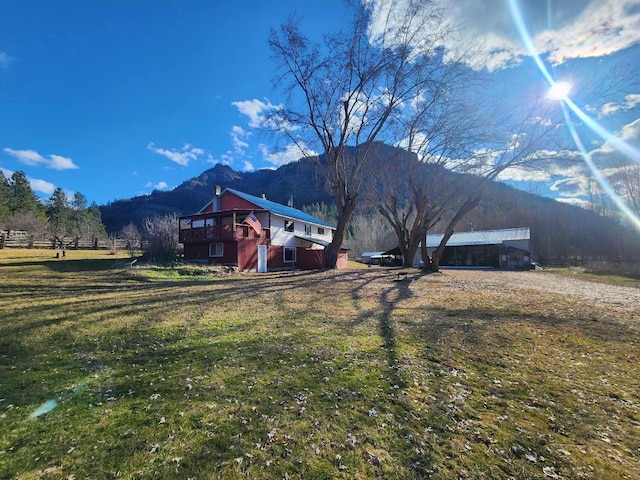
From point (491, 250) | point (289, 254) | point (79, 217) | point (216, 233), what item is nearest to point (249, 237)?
point (216, 233)

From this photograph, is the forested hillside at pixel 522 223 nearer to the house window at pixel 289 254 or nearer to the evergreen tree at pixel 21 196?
the house window at pixel 289 254

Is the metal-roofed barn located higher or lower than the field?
higher

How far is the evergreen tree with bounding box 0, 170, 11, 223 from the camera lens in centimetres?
5006

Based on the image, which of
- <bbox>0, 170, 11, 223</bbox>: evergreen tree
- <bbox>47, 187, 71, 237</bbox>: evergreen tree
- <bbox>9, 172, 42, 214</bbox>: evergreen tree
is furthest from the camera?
<bbox>47, 187, 71, 237</bbox>: evergreen tree

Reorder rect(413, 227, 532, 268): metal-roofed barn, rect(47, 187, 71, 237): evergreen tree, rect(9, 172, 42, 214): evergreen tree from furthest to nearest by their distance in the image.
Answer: rect(47, 187, 71, 237): evergreen tree < rect(9, 172, 42, 214): evergreen tree < rect(413, 227, 532, 268): metal-roofed barn

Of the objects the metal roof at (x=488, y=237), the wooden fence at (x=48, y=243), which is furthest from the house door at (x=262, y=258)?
the metal roof at (x=488, y=237)

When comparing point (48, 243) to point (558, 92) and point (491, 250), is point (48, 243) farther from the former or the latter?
point (491, 250)

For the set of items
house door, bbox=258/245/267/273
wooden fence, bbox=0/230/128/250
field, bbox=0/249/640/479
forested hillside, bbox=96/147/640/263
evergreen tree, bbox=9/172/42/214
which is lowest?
field, bbox=0/249/640/479

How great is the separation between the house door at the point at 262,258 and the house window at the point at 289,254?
380cm

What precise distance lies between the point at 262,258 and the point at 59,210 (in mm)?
66126

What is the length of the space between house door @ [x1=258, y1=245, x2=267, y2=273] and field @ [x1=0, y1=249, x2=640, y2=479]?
1951 centimetres

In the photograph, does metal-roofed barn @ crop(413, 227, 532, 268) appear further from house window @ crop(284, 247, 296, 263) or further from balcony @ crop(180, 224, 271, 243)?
balcony @ crop(180, 224, 271, 243)

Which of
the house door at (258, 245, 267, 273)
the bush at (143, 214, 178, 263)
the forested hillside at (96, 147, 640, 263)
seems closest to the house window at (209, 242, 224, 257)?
the bush at (143, 214, 178, 263)

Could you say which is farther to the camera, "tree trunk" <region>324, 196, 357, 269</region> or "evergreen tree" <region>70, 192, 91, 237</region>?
"evergreen tree" <region>70, 192, 91, 237</region>
